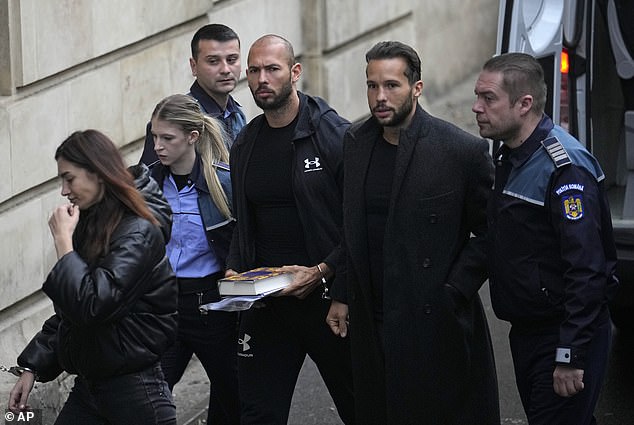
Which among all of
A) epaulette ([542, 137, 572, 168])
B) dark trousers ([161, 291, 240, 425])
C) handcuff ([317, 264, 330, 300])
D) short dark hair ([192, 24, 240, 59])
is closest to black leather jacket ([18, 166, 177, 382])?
handcuff ([317, 264, 330, 300])

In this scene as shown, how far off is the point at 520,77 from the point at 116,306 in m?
1.64

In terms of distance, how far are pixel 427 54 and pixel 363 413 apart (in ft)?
24.0

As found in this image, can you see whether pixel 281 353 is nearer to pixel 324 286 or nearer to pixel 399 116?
pixel 324 286

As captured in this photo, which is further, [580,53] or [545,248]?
[580,53]

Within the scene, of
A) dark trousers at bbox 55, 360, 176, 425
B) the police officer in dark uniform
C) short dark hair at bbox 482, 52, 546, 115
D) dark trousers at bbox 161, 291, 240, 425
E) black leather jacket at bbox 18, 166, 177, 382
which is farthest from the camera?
dark trousers at bbox 161, 291, 240, 425

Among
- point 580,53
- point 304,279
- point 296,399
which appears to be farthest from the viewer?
point 296,399

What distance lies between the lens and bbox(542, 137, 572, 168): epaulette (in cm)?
493

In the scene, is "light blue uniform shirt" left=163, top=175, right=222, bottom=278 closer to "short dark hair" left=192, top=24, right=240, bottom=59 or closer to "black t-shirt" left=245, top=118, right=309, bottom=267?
"black t-shirt" left=245, top=118, right=309, bottom=267

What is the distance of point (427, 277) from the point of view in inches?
206

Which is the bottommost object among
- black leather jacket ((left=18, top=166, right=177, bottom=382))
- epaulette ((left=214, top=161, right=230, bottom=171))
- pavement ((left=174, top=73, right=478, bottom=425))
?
pavement ((left=174, top=73, right=478, bottom=425))

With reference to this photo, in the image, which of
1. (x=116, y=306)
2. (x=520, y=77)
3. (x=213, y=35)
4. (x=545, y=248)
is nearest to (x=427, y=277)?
(x=545, y=248)

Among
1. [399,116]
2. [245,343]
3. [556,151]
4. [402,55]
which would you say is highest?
[402,55]

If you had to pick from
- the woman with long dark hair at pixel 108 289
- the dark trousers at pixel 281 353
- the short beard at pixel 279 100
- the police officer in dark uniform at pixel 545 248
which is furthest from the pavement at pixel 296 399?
the woman with long dark hair at pixel 108 289

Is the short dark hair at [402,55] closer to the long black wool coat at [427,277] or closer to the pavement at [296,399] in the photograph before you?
the long black wool coat at [427,277]
